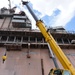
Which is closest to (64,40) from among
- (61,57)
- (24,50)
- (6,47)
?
(24,50)

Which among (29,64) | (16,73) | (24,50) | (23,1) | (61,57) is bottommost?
(61,57)

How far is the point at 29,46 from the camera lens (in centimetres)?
3123

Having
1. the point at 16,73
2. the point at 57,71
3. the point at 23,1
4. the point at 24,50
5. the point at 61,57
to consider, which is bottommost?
the point at 57,71

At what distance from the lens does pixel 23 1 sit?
24734 millimetres

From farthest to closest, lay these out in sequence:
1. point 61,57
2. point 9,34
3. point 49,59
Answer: point 9,34 < point 49,59 < point 61,57

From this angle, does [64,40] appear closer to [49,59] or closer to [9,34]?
[49,59]

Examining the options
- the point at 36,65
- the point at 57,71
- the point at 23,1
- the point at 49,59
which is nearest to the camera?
the point at 57,71

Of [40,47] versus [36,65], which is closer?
[36,65]

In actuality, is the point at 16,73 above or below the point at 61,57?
above

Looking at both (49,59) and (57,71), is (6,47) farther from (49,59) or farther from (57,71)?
(57,71)

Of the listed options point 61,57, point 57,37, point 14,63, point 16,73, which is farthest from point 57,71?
point 57,37

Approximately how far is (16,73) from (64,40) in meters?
13.7

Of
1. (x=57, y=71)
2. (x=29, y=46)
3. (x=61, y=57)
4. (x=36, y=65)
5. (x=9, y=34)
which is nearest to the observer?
(x=57, y=71)

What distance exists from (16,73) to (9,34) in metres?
11.1
